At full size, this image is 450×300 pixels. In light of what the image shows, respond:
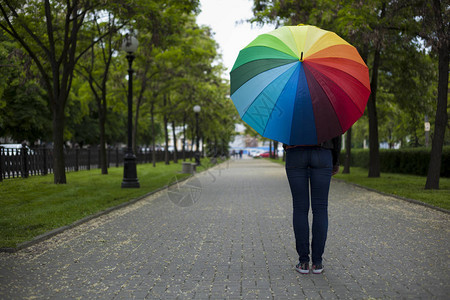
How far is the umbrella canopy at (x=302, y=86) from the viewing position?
4000 mm

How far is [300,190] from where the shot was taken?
4.34 m

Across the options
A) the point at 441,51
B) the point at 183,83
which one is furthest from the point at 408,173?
the point at 183,83

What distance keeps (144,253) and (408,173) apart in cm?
1814

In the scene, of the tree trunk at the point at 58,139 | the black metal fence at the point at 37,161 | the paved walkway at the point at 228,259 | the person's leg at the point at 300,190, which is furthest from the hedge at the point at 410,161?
the black metal fence at the point at 37,161

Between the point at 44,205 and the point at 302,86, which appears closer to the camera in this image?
the point at 302,86

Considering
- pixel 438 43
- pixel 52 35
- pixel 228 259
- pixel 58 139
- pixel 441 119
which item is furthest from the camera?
pixel 58 139

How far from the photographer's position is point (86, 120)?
48781mm

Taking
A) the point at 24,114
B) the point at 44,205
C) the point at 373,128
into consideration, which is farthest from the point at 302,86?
the point at 24,114

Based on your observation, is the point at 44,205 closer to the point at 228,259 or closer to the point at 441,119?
the point at 228,259

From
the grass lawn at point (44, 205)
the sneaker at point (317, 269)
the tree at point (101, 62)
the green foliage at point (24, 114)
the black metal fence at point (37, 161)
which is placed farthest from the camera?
the green foliage at point (24, 114)

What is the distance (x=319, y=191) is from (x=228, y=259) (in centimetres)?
150

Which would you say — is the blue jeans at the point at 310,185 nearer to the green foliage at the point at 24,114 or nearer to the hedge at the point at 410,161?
the hedge at the point at 410,161

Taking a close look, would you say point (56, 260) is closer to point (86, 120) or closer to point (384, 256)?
point (384, 256)

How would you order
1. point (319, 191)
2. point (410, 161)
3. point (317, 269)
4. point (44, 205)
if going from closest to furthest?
point (319, 191), point (317, 269), point (44, 205), point (410, 161)
